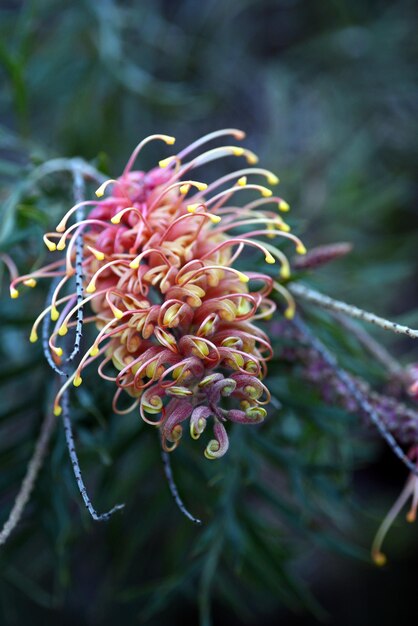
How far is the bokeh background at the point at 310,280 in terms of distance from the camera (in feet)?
2.52

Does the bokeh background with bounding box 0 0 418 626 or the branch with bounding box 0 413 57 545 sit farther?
the bokeh background with bounding box 0 0 418 626

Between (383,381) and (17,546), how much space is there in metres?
0.50

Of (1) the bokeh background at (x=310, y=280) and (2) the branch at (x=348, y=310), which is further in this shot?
(1) the bokeh background at (x=310, y=280)

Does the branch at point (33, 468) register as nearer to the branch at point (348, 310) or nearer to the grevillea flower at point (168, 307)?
the grevillea flower at point (168, 307)

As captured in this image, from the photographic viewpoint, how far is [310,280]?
76cm

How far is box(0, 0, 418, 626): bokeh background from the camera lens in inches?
30.3

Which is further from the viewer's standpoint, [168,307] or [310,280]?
[310,280]

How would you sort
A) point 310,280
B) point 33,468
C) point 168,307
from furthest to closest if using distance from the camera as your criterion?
point 310,280
point 33,468
point 168,307

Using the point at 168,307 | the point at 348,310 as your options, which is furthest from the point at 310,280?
the point at 168,307

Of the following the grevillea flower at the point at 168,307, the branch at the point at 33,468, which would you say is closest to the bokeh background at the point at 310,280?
the branch at the point at 33,468

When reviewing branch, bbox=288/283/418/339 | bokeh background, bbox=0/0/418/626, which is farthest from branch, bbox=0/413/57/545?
branch, bbox=288/283/418/339

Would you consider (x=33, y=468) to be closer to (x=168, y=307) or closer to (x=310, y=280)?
(x=168, y=307)

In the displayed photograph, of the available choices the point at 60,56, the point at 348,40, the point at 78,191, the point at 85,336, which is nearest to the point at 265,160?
the point at 348,40

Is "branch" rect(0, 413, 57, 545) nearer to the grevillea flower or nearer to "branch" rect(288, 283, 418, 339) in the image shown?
the grevillea flower
